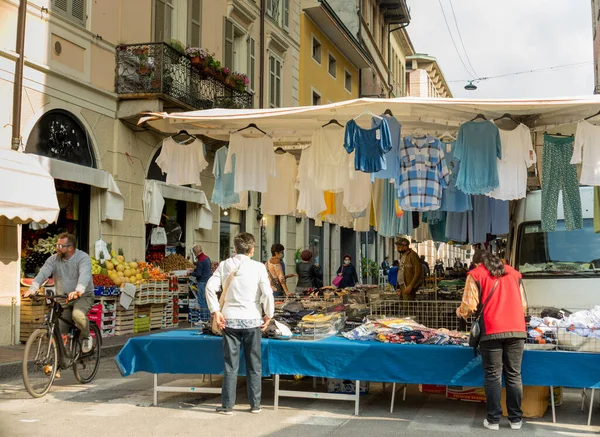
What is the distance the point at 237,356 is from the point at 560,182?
4804mm

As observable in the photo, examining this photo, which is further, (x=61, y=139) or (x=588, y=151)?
(x=61, y=139)

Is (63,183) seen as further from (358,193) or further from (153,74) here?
(358,193)

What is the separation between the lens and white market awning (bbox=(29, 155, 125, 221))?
1349 cm

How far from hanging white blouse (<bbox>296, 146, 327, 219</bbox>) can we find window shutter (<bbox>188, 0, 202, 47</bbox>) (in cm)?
932

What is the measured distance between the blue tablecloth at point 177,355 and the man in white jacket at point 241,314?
29 centimetres

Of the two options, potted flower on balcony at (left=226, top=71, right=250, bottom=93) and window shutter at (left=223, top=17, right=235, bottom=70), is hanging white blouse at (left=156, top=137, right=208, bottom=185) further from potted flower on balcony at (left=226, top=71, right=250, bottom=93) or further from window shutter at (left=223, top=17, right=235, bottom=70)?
window shutter at (left=223, top=17, right=235, bottom=70)

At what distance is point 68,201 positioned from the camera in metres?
14.8

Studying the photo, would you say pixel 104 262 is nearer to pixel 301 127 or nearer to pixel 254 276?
pixel 301 127

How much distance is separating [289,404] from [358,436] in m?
1.63

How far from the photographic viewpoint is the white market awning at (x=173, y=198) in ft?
56.1

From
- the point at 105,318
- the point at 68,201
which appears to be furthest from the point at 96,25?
the point at 105,318

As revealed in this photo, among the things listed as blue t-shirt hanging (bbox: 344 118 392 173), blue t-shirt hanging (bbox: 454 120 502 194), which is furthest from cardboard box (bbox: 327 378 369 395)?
blue t-shirt hanging (bbox: 454 120 502 194)

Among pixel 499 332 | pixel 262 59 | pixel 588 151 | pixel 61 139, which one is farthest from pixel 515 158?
pixel 262 59

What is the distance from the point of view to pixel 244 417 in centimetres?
759
